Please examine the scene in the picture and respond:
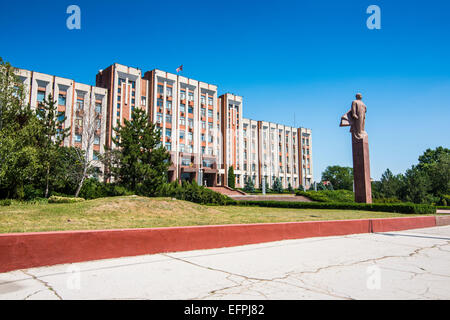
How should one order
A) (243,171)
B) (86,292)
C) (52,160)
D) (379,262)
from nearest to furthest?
(86,292) → (379,262) → (52,160) → (243,171)

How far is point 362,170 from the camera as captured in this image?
67.8 ft

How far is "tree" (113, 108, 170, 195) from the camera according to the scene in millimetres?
25641

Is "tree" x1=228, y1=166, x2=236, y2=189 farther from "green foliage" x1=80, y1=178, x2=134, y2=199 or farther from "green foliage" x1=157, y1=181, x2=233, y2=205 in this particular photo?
"green foliage" x1=157, y1=181, x2=233, y2=205

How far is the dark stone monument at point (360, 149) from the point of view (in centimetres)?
2062

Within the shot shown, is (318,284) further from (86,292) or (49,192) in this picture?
(49,192)

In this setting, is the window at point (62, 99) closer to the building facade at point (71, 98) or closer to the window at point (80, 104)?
the building facade at point (71, 98)

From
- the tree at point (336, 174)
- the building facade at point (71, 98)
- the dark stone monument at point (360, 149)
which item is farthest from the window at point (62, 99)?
the tree at point (336, 174)

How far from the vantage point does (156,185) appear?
26375 mm

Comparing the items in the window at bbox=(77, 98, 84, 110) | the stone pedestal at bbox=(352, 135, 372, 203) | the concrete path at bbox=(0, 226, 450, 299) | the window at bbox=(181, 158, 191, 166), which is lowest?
the concrete path at bbox=(0, 226, 450, 299)

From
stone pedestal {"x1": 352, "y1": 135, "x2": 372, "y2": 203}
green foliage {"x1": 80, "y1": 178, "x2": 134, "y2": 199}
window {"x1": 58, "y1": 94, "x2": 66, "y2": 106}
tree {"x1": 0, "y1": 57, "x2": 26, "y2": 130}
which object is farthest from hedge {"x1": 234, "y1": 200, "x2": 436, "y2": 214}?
window {"x1": 58, "y1": 94, "x2": 66, "y2": 106}

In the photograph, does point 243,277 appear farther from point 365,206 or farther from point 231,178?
point 231,178

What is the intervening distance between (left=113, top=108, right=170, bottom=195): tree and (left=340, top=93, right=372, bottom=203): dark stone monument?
50.7ft
